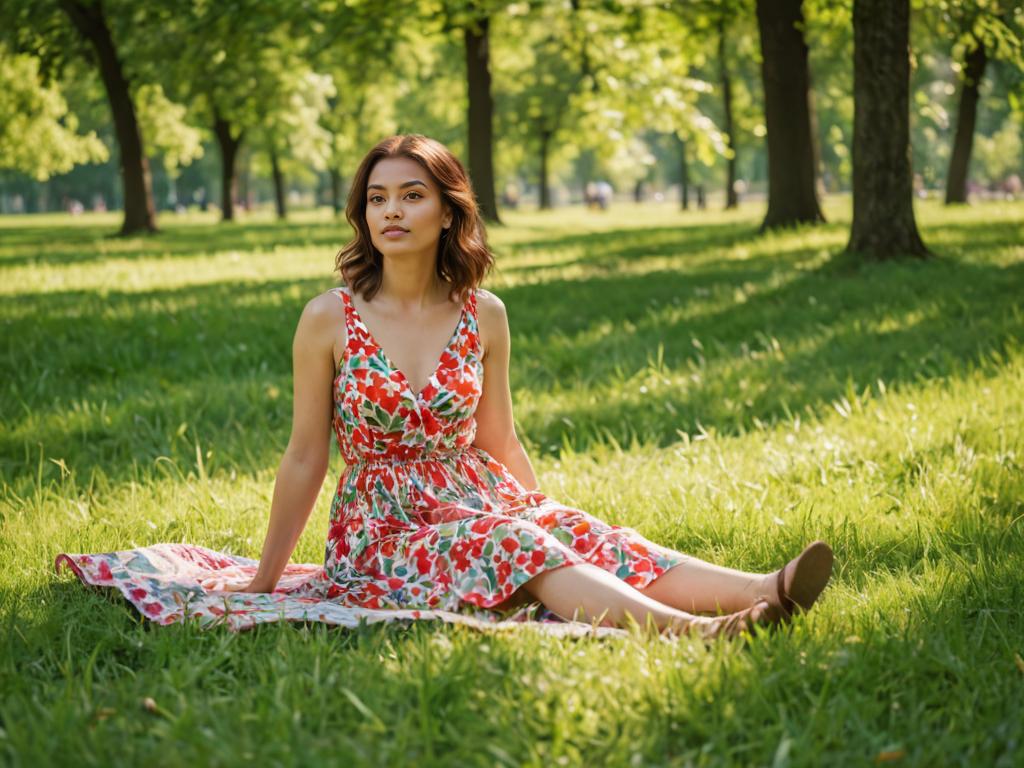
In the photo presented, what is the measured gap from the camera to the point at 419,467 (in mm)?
3719

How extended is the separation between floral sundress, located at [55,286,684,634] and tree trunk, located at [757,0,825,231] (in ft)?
39.8

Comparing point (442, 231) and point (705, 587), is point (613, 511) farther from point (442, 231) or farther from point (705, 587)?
point (442, 231)

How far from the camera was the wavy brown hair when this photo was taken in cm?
371

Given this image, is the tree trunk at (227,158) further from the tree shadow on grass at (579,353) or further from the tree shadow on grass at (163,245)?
the tree shadow on grass at (579,353)

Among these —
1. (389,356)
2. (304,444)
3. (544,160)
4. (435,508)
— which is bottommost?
(435,508)

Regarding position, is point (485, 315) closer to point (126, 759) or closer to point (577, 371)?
point (126, 759)

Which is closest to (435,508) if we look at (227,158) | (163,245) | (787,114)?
(787,114)

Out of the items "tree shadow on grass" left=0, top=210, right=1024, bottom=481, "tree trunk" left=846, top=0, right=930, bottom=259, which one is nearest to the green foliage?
"tree shadow on grass" left=0, top=210, right=1024, bottom=481

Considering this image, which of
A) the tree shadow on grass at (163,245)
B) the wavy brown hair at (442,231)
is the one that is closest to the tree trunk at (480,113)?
the tree shadow on grass at (163,245)

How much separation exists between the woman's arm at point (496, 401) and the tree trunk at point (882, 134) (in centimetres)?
793

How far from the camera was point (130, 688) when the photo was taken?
278 centimetres

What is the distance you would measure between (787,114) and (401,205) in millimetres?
12628

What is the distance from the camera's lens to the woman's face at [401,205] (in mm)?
3676

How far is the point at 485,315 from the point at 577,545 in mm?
943
